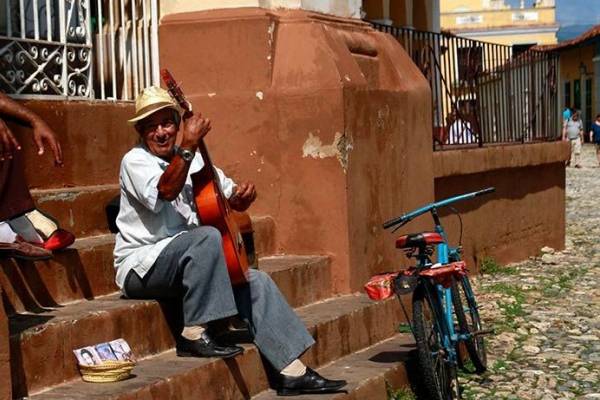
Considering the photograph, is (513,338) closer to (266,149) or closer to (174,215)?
(266,149)

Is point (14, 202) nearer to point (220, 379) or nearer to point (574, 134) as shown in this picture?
point (220, 379)

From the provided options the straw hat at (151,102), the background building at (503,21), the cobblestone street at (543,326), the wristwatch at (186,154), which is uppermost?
the background building at (503,21)

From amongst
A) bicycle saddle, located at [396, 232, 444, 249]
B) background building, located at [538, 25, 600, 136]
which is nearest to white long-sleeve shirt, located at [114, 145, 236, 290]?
bicycle saddle, located at [396, 232, 444, 249]

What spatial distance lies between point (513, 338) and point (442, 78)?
11.5 ft

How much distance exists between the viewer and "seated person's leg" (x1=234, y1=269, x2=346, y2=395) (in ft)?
19.6

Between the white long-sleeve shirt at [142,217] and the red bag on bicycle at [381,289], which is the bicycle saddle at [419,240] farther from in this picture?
the white long-sleeve shirt at [142,217]

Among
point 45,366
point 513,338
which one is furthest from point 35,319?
point 513,338

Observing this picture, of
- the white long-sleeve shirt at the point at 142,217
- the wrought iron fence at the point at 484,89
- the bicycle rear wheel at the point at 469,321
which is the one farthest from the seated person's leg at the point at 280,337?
the wrought iron fence at the point at 484,89

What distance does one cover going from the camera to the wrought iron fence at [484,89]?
11570 mm

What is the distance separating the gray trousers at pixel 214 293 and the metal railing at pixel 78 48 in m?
1.60

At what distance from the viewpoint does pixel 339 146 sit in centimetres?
771

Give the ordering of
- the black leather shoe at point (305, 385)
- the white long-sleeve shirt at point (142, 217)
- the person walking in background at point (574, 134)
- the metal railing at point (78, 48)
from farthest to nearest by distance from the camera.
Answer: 1. the person walking in background at point (574, 134)
2. the metal railing at point (78, 48)
3. the black leather shoe at point (305, 385)
4. the white long-sleeve shirt at point (142, 217)

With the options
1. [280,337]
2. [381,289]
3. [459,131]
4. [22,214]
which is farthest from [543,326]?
[22,214]

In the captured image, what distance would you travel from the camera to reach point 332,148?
25.3 feet
